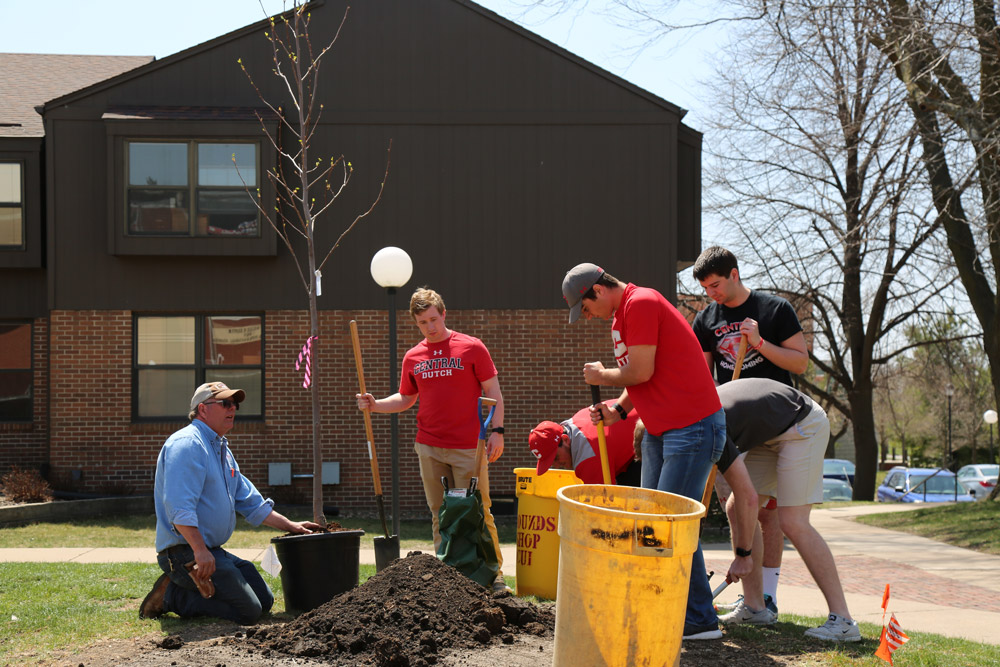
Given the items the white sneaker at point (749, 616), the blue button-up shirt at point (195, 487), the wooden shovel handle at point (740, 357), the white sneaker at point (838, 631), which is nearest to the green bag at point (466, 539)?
the blue button-up shirt at point (195, 487)

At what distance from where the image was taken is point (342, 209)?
50.0 feet

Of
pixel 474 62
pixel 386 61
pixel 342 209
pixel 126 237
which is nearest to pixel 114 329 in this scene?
pixel 126 237

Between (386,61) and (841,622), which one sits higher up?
(386,61)

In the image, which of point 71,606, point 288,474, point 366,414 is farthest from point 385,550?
point 288,474

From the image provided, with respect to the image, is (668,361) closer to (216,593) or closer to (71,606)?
(216,593)

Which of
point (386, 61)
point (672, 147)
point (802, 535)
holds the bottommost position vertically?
point (802, 535)

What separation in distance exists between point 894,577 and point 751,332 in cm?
547

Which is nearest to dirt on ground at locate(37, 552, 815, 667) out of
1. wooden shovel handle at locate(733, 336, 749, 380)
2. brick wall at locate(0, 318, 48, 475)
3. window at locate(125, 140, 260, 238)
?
wooden shovel handle at locate(733, 336, 749, 380)

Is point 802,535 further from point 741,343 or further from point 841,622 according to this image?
point 741,343

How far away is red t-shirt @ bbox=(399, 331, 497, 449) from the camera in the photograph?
661 centimetres

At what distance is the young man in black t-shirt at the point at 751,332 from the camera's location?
525 cm

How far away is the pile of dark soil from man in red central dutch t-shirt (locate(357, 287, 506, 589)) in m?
1.30

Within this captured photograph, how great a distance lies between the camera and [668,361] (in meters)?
4.55

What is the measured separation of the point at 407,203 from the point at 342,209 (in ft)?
3.54
